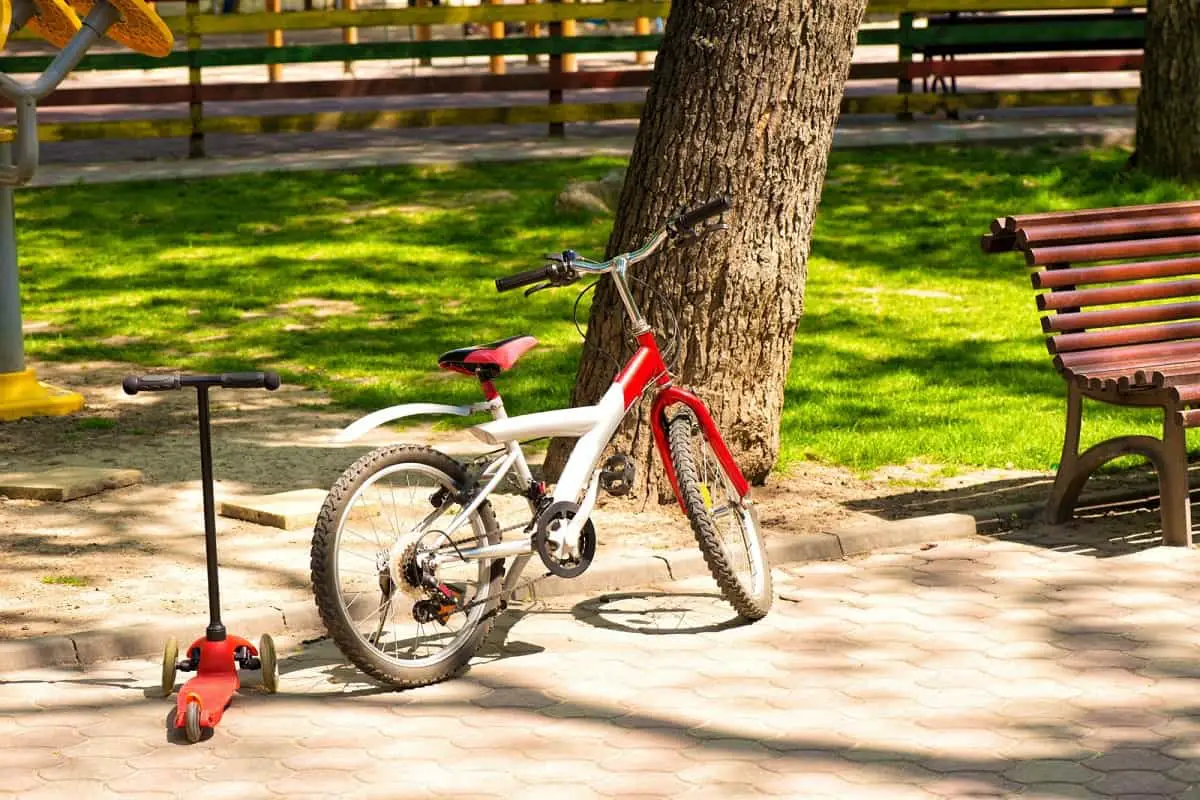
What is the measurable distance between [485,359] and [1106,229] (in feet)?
10.1

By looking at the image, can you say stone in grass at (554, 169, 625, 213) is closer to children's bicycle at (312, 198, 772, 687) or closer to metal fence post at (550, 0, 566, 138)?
metal fence post at (550, 0, 566, 138)

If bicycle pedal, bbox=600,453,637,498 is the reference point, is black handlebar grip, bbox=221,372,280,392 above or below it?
above

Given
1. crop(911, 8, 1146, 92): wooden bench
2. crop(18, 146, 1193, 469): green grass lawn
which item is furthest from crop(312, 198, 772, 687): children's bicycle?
crop(911, 8, 1146, 92): wooden bench

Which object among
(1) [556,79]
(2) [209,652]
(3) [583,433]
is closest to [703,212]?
(3) [583,433]

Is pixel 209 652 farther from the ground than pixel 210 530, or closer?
closer

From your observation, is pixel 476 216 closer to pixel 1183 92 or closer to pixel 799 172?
Result: pixel 1183 92

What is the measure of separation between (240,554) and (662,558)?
152 centimetres

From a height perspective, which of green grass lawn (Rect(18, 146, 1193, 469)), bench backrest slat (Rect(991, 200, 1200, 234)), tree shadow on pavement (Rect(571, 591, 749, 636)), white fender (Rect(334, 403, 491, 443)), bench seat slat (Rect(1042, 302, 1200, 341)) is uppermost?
bench backrest slat (Rect(991, 200, 1200, 234))

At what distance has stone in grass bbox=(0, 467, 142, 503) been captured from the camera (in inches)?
309

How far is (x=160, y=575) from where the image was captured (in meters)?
6.84

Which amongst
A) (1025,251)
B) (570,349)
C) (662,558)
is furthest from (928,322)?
(662,558)

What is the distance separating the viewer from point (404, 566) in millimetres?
5816

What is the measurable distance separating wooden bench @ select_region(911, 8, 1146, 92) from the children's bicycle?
1307cm

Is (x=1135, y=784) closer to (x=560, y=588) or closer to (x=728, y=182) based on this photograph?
(x=560, y=588)
